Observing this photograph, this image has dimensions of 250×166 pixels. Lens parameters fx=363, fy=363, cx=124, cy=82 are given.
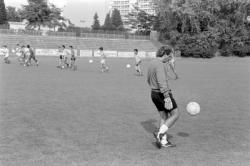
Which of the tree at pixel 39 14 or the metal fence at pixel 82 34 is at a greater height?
the tree at pixel 39 14

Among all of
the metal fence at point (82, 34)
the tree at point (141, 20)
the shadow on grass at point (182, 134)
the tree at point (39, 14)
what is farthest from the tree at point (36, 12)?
the shadow on grass at point (182, 134)

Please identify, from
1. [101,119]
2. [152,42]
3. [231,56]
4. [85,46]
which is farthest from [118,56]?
[101,119]

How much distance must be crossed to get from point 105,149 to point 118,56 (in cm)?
5099

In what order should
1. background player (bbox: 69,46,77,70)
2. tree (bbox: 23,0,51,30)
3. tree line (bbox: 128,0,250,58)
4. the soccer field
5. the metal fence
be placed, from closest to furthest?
the soccer field → background player (bbox: 69,46,77,70) → tree line (bbox: 128,0,250,58) → the metal fence → tree (bbox: 23,0,51,30)

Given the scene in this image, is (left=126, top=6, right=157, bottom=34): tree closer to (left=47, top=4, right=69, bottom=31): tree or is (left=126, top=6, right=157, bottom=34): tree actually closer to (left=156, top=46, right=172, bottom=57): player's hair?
(left=47, top=4, right=69, bottom=31): tree

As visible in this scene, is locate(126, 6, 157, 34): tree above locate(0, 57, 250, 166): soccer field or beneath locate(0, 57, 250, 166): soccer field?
above

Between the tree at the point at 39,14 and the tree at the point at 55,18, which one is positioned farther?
the tree at the point at 55,18

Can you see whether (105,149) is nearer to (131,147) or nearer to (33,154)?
(131,147)

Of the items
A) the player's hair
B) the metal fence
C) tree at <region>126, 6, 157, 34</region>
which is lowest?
the player's hair

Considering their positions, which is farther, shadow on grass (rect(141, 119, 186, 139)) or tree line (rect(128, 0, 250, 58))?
tree line (rect(128, 0, 250, 58))

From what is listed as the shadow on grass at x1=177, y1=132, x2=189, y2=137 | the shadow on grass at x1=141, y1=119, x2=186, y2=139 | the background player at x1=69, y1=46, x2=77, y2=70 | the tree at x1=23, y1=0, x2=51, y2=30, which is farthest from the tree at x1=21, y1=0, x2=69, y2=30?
the shadow on grass at x1=177, y1=132, x2=189, y2=137

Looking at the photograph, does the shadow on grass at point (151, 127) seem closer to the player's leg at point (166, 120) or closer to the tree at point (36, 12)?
the player's leg at point (166, 120)

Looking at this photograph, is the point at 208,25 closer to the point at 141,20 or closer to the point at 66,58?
the point at 141,20

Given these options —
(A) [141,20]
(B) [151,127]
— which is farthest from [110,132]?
(A) [141,20]
